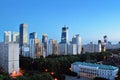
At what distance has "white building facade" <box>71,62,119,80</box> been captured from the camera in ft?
32.4

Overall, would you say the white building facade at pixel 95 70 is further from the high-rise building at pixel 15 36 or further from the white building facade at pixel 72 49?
the high-rise building at pixel 15 36

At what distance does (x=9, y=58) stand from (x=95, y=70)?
4868 mm

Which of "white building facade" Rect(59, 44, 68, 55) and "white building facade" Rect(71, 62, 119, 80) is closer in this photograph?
"white building facade" Rect(71, 62, 119, 80)

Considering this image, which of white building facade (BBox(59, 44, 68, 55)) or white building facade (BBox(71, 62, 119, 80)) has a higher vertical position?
white building facade (BBox(59, 44, 68, 55))

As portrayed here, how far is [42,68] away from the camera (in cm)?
1155

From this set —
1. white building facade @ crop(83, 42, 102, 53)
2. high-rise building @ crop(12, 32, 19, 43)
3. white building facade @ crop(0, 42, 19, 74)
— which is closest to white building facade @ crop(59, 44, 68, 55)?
white building facade @ crop(83, 42, 102, 53)

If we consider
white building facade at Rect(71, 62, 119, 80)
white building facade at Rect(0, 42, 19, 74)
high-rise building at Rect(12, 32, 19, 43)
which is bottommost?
white building facade at Rect(71, 62, 119, 80)

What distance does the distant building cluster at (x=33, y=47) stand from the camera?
442 inches

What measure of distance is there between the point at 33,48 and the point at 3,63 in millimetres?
8197

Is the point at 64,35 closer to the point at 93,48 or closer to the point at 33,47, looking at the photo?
the point at 93,48

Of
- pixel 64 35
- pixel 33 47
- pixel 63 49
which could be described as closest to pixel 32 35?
pixel 64 35

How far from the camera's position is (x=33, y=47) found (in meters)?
19.5

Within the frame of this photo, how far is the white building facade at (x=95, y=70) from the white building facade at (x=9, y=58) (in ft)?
11.1

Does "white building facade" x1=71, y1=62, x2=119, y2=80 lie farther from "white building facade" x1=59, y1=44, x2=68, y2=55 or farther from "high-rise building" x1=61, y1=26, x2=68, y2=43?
"high-rise building" x1=61, y1=26, x2=68, y2=43
